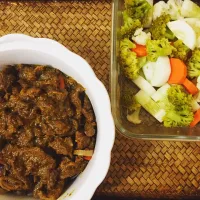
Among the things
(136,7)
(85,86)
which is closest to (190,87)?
(136,7)

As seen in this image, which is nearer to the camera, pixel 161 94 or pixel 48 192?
pixel 48 192

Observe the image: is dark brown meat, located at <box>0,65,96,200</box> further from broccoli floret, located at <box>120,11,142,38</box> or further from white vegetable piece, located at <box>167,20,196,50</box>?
white vegetable piece, located at <box>167,20,196,50</box>

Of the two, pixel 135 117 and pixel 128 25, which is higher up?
pixel 128 25

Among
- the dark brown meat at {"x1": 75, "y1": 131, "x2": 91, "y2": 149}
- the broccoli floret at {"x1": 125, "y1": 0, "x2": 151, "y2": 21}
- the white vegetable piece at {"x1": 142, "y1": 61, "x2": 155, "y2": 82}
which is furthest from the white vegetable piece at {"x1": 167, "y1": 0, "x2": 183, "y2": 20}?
the dark brown meat at {"x1": 75, "y1": 131, "x2": 91, "y2": 149}

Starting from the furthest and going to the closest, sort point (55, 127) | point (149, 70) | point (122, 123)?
point (149, 70)
point (122, 123)
point (55, 127)

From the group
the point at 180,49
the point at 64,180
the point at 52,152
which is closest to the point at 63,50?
the point at 52,152

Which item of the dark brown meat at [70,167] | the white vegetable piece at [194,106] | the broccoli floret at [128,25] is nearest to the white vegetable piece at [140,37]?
the broccoli floret at [128,25]

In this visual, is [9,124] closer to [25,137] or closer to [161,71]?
[25,137]
